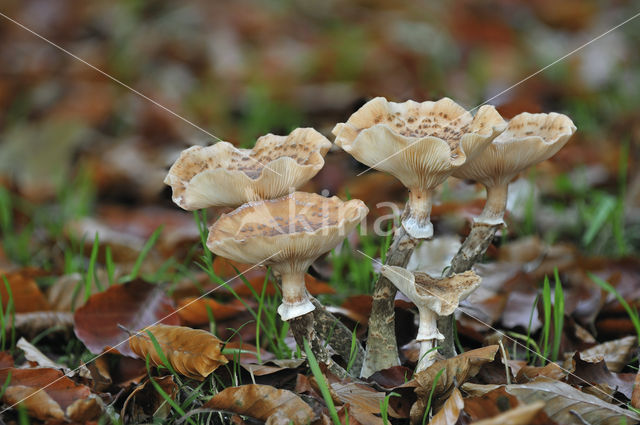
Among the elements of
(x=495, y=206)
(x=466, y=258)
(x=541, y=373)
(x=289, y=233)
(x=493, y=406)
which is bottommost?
(x=541, y=373)

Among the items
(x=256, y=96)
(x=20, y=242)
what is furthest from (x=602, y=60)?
(x=20, y=242)

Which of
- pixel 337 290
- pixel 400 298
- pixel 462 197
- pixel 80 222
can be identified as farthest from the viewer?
pixel 80 222

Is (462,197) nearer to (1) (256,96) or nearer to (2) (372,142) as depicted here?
(2) (372,142)

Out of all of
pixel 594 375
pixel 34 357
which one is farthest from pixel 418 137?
pixel 34 357

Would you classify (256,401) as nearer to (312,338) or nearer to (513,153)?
(312,338)

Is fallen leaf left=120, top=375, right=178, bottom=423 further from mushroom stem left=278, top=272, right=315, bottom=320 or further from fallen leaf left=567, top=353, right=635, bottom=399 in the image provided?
fallen leaf left=567, top=353, right=635, bottom=399

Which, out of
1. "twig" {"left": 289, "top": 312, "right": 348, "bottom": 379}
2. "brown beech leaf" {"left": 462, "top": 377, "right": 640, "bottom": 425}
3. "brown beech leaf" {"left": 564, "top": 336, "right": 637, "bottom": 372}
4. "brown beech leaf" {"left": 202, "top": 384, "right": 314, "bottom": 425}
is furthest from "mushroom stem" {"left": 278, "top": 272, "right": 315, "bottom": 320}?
"brown beech leaf" {"left": 564, "top": 336, "right": 637, "bottom": 372}

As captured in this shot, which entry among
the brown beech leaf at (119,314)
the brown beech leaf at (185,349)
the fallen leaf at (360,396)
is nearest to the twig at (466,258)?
the fallen leaf at (360,396)
